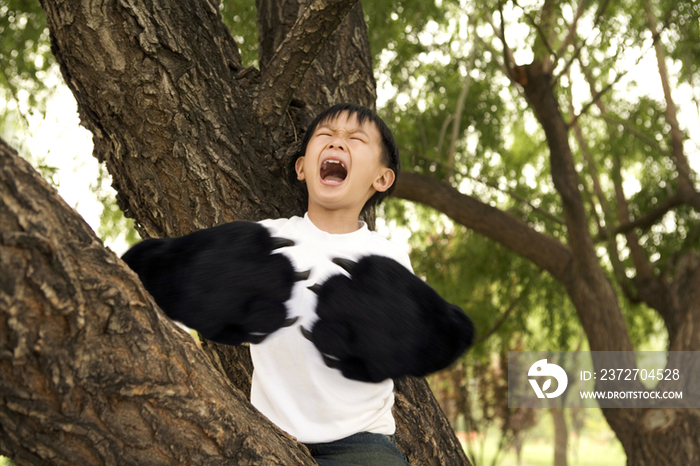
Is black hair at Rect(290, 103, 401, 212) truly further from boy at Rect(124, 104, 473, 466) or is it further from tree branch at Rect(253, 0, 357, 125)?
boy at Rect(124, 104, 473, 466)

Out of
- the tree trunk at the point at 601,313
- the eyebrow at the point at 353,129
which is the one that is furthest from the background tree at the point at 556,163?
the eyebrow at the point at 353,129

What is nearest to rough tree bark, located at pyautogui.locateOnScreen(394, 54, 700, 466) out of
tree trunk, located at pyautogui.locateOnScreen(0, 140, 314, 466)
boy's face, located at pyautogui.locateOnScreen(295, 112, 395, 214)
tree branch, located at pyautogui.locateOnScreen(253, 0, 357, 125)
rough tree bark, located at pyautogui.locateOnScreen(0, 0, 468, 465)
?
rough tree bark, located at pyautogui.locateOnScreen(0, 0, 468, 465)

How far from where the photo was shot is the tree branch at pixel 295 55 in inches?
70.1

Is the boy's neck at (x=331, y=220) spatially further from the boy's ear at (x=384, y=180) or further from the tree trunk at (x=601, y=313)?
the tree trunk at (x=601, y=313)

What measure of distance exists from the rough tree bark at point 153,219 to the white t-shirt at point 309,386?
14 centimetres

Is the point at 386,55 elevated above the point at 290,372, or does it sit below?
above

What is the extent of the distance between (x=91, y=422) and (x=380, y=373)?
675 mm

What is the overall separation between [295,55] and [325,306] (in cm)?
81

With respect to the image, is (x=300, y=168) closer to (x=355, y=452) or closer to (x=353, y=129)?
(x=353, y=129)

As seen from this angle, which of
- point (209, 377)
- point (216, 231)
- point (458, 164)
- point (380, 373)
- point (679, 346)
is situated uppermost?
point (458, 164)

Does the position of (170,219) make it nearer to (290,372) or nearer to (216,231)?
(216,231)

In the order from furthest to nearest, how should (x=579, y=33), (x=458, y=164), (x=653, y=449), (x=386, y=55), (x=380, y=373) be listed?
(x=458, y=164) → (x=579, y=33) → (x=386, y=55) → (x=653, y=449) → (x=380, y=373)

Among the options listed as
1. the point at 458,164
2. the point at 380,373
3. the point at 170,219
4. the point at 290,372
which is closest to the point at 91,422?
the point at 290,372

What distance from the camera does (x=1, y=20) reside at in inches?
148
